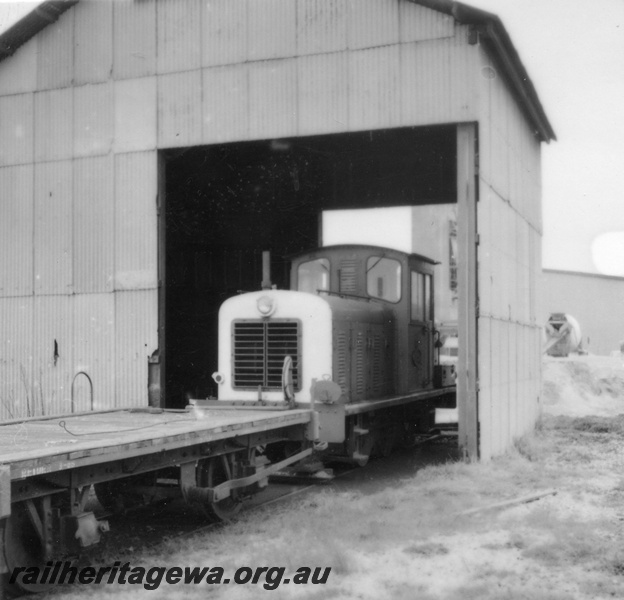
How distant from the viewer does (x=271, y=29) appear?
11.4 metres

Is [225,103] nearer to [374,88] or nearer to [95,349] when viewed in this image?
[374,88]

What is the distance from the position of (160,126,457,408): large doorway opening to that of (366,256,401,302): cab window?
2.36m

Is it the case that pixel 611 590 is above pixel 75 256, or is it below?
below

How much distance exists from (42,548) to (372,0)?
27.3 ft

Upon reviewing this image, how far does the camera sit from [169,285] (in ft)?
57.3

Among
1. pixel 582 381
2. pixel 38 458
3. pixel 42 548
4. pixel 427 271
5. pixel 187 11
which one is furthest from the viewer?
pixel 582 381

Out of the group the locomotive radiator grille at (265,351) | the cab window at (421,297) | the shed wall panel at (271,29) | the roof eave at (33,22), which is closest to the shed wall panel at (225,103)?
the shed wall panel at (271,29)

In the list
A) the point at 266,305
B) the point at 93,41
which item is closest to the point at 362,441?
the point at 266,305

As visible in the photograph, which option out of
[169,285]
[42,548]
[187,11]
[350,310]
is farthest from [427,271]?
[42,548]

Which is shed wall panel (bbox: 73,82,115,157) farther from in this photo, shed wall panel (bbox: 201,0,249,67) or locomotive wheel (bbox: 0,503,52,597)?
locomotive wheel (bbox: 0,503,52,597)

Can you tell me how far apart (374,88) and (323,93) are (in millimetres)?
710

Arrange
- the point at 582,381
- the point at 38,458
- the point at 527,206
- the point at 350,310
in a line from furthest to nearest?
the point at 582,381, the point at 527,206, the point at 350,310, the point at 38,458

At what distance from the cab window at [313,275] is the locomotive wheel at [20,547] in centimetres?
695

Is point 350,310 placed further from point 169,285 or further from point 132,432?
point 169,285
